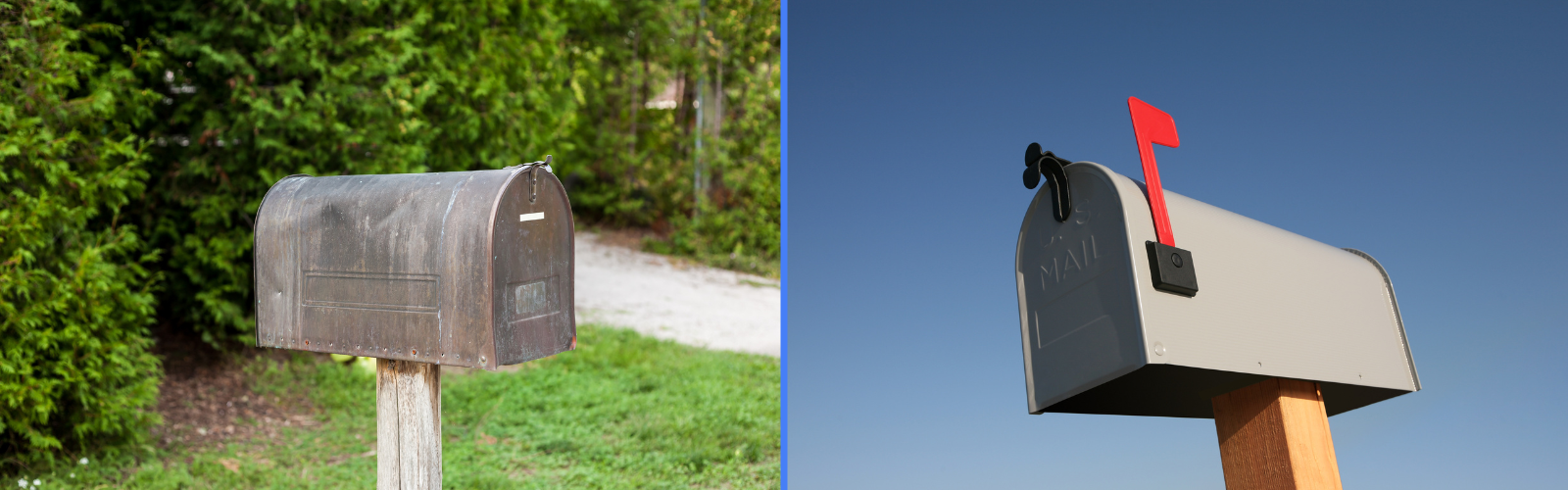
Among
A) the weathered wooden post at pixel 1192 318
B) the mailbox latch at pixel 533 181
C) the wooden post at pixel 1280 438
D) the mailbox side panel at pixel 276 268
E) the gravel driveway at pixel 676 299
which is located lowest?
the wooden post at pixel 1280 438

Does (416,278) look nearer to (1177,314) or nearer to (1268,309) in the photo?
(1177,314)

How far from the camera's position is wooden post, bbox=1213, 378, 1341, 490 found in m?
1.49

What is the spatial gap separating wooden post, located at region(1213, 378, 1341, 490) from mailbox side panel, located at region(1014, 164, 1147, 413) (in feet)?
1.30

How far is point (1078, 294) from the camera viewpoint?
141 cm

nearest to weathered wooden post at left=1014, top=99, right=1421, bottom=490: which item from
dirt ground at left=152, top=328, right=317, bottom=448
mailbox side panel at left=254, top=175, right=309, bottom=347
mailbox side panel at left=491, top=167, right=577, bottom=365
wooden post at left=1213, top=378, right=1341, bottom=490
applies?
wooden post at left=1213, top=378, right=1341, bottom=490

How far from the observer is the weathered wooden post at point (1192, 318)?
51.1 inches

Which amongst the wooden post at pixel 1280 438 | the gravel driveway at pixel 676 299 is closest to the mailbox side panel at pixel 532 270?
the wooden post at pixel 1280 438

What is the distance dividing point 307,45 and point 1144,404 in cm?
431

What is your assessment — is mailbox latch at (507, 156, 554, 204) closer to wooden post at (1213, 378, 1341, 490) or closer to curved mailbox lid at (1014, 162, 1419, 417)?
curved mailbox lid at (1014, 162, 1419, 417)

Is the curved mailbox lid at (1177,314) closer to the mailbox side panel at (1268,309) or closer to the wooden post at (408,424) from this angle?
the mailbox side panel at (1268,309)

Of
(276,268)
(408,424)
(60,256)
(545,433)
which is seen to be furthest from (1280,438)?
(60,256)

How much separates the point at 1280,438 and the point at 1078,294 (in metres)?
0.47

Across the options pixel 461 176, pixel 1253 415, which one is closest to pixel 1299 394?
pixel 1253 415

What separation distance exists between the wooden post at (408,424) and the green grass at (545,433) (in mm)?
1208
